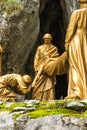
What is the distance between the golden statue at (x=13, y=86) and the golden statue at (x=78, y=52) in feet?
3.86

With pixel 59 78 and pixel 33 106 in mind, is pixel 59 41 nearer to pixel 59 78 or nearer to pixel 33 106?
pixel 59 78

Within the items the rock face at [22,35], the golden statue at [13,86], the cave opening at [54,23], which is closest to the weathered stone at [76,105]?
the golden statue at [13,86]

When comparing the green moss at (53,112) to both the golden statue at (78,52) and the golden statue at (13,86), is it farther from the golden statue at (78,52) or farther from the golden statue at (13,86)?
the golden statue at (13,86)

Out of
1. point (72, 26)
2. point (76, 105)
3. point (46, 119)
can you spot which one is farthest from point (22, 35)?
point (46, 119)

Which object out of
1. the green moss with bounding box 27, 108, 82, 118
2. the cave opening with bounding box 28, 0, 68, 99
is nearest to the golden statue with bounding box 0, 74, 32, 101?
the green moss with bounding box 27, 108, 82, 118

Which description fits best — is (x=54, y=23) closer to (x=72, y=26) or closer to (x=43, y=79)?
(x=43, y=79)

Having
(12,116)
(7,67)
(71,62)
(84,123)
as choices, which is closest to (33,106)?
(12,116)

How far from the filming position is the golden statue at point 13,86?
489 inches

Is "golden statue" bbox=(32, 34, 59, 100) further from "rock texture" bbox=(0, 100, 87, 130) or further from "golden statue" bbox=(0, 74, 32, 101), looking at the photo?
"rock texture" bbox=(0, 100, 87, 130)

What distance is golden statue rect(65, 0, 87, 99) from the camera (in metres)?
11.4

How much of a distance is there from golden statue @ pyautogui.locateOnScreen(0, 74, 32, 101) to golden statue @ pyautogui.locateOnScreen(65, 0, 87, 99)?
3.86 ft

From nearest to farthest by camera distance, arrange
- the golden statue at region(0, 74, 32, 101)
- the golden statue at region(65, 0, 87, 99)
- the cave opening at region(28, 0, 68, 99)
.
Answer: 1. the golden statue at region(65, 0, 87, 99)
2. the golden statue at region(0, 74, 32, 101)
3. the cave opening at region(28, 0, 68, 99)

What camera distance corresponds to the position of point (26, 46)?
1742 centimetres

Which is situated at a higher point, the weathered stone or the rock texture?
the weathered stone
